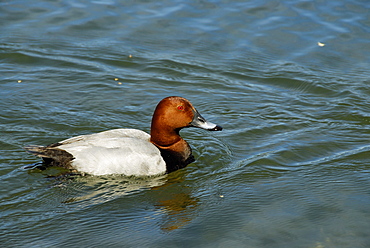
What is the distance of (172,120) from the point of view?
7348mm

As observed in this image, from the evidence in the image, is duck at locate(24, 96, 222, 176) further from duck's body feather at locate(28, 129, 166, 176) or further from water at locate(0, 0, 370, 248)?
water at locate(0, 0, 370, 248)

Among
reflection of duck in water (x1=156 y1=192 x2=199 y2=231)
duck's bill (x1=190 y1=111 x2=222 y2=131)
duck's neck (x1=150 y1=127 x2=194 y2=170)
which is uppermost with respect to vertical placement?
duck's bill (x1=190 y1=111 x2=222 y2=131)

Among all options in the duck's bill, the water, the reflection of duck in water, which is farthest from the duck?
the reflection of duck in water

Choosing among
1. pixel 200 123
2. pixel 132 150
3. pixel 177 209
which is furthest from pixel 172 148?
pixel 177 209

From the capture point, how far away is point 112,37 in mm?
11641

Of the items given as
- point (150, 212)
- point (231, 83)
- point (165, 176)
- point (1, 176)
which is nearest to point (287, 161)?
point (165, 176)

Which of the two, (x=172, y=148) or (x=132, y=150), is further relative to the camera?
(x=172, y=148)

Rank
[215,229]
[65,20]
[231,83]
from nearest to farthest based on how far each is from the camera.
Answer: [215,229] < [231,83] < [65,20]

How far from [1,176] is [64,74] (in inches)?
143

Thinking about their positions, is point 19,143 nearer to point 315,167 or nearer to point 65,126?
point 65,126

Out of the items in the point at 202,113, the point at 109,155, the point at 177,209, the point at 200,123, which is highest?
the point at 200,123

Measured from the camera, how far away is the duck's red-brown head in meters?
7.30

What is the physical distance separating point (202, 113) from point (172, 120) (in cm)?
166

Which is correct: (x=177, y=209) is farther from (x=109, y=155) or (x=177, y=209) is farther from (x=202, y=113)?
(x=202, y=113)
